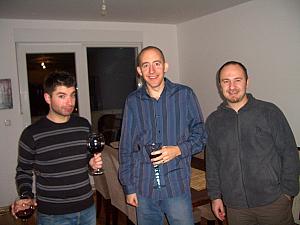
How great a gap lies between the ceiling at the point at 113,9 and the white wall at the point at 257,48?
24cm

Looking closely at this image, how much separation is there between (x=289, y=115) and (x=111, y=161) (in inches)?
87.5

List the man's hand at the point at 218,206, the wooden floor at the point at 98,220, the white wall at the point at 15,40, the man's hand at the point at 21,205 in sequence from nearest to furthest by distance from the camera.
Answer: the man's hand at the point at 21,205 → the man's hand at the point at 218,206 → the wooden floor at the point at 98,220 → the white wall at the point at 15,40

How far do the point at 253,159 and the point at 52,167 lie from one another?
3.62 feet

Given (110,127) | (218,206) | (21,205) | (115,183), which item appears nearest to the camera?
(21,205)

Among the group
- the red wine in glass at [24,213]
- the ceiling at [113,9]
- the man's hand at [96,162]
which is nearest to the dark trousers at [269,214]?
the man's hand at [96,162]

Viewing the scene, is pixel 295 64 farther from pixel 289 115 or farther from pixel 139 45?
pixel 139 45

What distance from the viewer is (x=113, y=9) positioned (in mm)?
3746

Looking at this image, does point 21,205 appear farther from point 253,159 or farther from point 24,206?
point 253,159

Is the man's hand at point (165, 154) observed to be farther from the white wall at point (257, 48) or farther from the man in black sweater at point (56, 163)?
the white wall at point (257, 48)

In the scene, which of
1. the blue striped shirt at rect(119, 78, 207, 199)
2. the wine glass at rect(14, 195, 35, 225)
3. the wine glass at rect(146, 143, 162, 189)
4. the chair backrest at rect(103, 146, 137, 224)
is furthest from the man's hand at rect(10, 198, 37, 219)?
the chair backrest at rect(103, 146, 137, 224)

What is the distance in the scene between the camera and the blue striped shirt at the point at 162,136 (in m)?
1.58

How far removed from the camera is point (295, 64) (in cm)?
321

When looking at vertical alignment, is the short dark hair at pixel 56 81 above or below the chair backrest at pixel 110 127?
above

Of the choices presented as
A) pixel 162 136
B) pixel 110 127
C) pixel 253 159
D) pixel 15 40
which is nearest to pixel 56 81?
pixel 162 136
